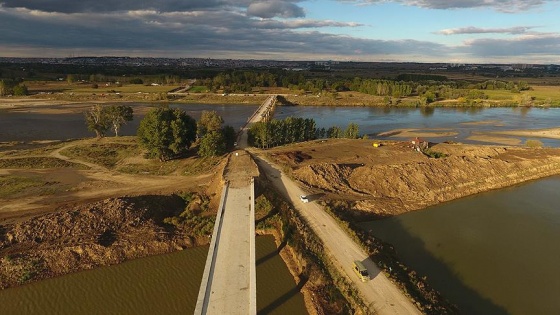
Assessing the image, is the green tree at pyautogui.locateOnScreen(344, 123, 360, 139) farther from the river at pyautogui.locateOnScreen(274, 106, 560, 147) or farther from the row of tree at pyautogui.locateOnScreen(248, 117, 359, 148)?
the river at pyautogui.locateOnScreen(274, 106, 560, 147)

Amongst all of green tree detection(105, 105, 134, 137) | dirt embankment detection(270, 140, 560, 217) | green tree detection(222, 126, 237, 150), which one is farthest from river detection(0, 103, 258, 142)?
dirt embankment detection(270, 140, 560, 217)

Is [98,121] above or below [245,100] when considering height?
below

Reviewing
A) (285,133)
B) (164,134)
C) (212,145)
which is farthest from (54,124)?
(285,133)

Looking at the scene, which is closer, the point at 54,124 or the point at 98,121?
the point at 98,121

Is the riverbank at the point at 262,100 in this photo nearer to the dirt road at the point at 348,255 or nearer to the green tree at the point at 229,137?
the green tree at the point at 229,137

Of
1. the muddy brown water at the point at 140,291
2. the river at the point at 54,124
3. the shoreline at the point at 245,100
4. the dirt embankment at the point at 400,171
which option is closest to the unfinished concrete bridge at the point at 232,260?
the muddy brown water at the point at 140,291

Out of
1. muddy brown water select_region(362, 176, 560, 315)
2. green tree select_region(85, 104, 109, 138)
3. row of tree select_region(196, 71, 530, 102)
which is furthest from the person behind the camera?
row of tree select_region(196, 71, 530, 102)

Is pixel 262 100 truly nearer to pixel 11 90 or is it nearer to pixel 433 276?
pixel 11 90
